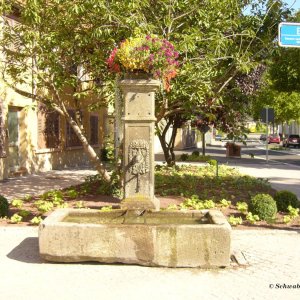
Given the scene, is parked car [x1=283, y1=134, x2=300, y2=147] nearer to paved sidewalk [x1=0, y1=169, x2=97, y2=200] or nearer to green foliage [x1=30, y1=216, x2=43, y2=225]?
paved sidewalk [x1=0, y1=169, x2=97, y2=200]

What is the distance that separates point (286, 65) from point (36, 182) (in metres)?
12.3

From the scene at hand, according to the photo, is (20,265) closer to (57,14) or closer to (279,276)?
(279,276)

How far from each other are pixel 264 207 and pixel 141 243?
11.6 feet

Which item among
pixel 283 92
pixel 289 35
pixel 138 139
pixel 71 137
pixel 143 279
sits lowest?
pixel 143 279

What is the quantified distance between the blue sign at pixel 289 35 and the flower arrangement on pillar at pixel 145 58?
1.66 m

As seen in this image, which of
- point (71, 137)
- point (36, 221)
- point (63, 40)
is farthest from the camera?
point (71, 137)

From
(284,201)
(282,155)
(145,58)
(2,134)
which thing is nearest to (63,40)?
(145,58)

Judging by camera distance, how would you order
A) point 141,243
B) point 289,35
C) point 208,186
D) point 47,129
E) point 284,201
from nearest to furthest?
1. point 141,243
2. point 289,35
3. point 284,201
4. point 208,186
5. point 47,129

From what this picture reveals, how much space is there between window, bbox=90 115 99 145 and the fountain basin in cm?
1913

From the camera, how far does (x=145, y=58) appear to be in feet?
22.8

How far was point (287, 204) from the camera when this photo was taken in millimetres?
9344

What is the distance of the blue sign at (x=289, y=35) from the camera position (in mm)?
7191

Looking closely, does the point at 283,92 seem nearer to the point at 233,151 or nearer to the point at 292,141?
the point at 233,151

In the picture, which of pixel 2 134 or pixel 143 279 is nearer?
pixel 143 279
